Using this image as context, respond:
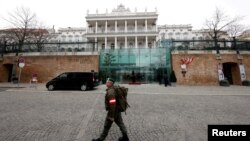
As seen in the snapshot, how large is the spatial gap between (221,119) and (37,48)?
88.0 ft

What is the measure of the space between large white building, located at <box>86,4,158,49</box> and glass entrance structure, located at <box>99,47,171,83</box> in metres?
28.1

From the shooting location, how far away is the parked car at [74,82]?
16922 millimetres

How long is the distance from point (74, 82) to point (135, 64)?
11505 mm

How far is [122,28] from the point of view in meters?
58.8

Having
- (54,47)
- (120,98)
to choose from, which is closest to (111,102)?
(120,98)

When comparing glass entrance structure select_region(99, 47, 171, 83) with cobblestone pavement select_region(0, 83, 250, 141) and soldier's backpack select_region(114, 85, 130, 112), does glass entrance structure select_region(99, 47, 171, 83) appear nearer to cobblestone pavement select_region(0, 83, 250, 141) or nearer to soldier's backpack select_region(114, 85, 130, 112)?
cobblestone pavement select_region(0, 83, 250, 141)

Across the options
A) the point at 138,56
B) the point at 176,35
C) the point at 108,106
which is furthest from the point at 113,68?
the point at 176,35

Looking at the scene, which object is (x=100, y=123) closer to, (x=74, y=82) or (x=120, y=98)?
(x=120, y=98)

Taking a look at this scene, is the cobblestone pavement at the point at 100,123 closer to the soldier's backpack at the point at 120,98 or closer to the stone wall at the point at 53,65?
the soldier's backpack at the point at 120,98

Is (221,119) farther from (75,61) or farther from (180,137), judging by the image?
(75,61)

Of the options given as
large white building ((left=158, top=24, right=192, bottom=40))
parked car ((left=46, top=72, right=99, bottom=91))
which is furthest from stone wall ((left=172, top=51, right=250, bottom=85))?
large white building ((left=158, top=24, right=192, bottom=40))

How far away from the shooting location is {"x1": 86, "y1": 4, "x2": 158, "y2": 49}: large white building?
5456 centimetres

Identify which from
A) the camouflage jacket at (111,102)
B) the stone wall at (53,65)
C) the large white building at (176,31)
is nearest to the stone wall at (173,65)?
the stone wall at (53,65)

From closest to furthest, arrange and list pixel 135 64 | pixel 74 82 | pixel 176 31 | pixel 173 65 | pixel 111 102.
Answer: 1. pixel 111 102
2. pixel 74 82
3. pixel 173 65
4. pixel 135 64
5. pixel 176 31
